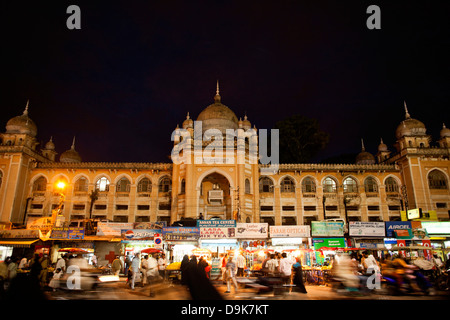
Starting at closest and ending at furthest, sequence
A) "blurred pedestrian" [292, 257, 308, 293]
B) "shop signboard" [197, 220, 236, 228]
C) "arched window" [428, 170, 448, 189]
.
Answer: "blurred pedestrian" [292, 257, 308, 293]
"shop signboard" [197, 220, 236, 228]
"arched window" [428, 170, 448, 189]

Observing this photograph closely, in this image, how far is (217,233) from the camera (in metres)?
24.3

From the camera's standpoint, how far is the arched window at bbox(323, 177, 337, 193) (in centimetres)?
3366

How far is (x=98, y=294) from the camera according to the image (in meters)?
10.6

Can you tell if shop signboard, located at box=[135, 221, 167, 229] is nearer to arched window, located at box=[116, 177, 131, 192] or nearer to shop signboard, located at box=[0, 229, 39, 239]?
shop signboard, located at box=[0, 229, 39, 239]

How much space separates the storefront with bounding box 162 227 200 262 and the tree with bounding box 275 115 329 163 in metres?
20.7

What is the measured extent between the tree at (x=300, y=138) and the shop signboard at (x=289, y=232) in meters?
16.5

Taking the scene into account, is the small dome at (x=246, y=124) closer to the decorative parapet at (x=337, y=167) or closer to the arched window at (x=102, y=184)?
the decorative parapet at (x=337, y=167)

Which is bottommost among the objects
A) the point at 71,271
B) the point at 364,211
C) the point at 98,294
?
the point at 98,294

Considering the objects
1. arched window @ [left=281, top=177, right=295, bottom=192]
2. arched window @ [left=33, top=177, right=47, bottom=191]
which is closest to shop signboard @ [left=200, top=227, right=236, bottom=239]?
arched window @ [left=281, top=177, right=295, bottom=192]

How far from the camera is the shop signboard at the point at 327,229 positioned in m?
25.7

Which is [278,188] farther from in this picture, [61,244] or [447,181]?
[61,244]
